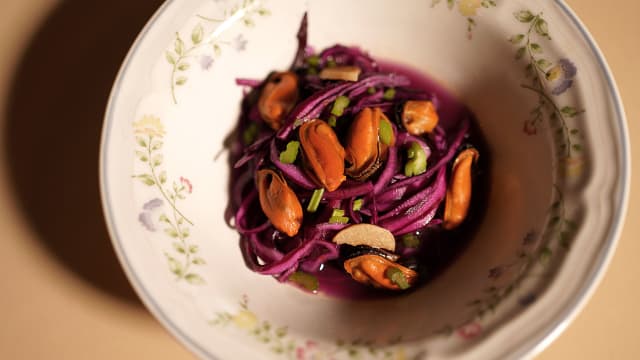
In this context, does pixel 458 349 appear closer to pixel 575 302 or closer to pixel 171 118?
pixel 575 302

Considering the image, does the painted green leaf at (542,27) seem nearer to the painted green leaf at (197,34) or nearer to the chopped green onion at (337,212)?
the chopped green onion at (337,212)

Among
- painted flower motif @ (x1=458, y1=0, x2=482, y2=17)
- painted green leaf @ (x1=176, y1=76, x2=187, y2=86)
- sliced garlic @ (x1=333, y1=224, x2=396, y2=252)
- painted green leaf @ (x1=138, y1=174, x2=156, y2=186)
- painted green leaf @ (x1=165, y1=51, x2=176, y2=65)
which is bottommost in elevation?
painted green leaf @ (x1=138, y1=174, x2=156, y2=186)

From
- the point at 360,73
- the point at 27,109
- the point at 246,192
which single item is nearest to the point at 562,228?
the point at 360,73

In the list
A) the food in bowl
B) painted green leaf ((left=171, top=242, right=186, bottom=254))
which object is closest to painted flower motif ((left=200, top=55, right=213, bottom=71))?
the food in bowl

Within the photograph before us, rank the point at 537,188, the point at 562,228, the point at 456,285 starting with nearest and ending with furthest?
the point at 562,228 < the point at 537,188 < the point at 456,285

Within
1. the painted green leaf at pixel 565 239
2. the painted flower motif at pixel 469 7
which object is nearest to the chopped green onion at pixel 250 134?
the painted flower motif at pixel 469 7

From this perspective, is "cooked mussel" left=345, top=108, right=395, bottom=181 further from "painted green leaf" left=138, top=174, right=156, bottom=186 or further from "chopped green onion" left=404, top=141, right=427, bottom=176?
"painted green leaf" left=138, top=174, right=156, bottom=186
